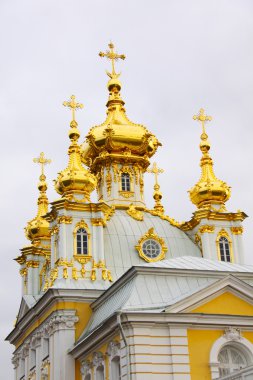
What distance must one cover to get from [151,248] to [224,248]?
351cm

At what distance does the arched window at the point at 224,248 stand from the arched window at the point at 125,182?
5515mm

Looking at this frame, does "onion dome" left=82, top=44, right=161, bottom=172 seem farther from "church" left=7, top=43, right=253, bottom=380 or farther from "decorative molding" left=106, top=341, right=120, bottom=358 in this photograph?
"decorative molding" left=106, top=341, right=120, bottom=358

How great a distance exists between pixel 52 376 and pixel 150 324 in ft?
26.2

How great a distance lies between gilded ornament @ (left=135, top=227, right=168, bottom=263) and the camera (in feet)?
102

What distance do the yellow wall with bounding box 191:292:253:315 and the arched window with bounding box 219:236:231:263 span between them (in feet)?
32.9

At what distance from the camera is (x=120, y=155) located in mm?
36625

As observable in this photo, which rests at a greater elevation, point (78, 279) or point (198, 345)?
point (78, 279)

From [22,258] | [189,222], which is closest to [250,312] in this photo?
[189,222]

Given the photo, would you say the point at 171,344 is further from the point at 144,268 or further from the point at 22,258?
the point at 22,258

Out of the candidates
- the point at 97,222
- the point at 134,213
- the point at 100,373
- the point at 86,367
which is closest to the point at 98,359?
the point at 100,373

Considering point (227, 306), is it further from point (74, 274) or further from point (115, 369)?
point (74, 274)

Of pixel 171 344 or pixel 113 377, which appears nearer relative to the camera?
pixel 171 344

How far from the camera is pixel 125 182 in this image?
36438mm

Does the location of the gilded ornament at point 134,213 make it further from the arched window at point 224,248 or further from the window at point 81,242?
the arched window at point 224,248
